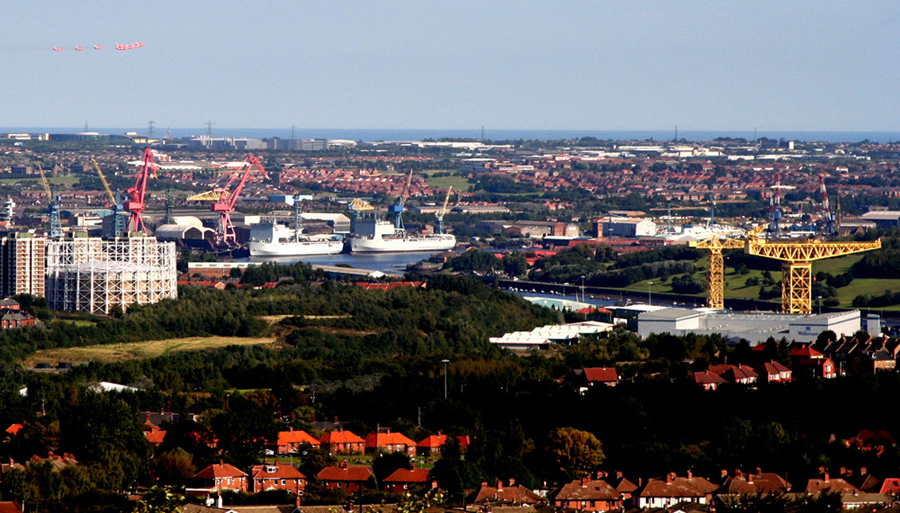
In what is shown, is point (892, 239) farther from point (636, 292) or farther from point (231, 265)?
point (231, 265)

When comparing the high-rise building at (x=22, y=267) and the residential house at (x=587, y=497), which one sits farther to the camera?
the high-rise building at (x=22, y=267)

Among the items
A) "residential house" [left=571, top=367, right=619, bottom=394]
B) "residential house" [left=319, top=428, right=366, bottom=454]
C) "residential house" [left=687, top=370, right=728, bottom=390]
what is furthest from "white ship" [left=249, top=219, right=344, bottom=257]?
"residential house" [left=319, top=428, right=366, bottom=454]

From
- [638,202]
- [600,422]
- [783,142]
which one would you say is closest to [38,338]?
[600,422]

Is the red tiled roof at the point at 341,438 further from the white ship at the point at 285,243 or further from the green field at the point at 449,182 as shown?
the green field at the point at 449,182

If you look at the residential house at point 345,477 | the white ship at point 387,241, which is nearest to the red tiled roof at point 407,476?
the residential house at point 345,477

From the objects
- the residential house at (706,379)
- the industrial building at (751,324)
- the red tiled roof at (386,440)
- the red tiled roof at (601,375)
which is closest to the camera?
the red tiled roof at (386,440)

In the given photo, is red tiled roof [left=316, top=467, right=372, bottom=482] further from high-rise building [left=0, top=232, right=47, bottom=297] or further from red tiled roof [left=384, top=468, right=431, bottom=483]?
high-rise building [left=0, top=232, right=47, bottom=297]

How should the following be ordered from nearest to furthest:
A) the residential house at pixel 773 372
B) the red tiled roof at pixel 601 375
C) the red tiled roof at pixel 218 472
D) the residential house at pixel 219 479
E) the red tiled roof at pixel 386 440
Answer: the residential house at pixel 219 479 → the red tiled roof at pixel 218 472 → the red tiled roof at pixel 386 440 → the residential house at pixel 773 372 → the red tiled roof at pixel 601 375

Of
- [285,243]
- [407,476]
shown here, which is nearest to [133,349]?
[407,476]
